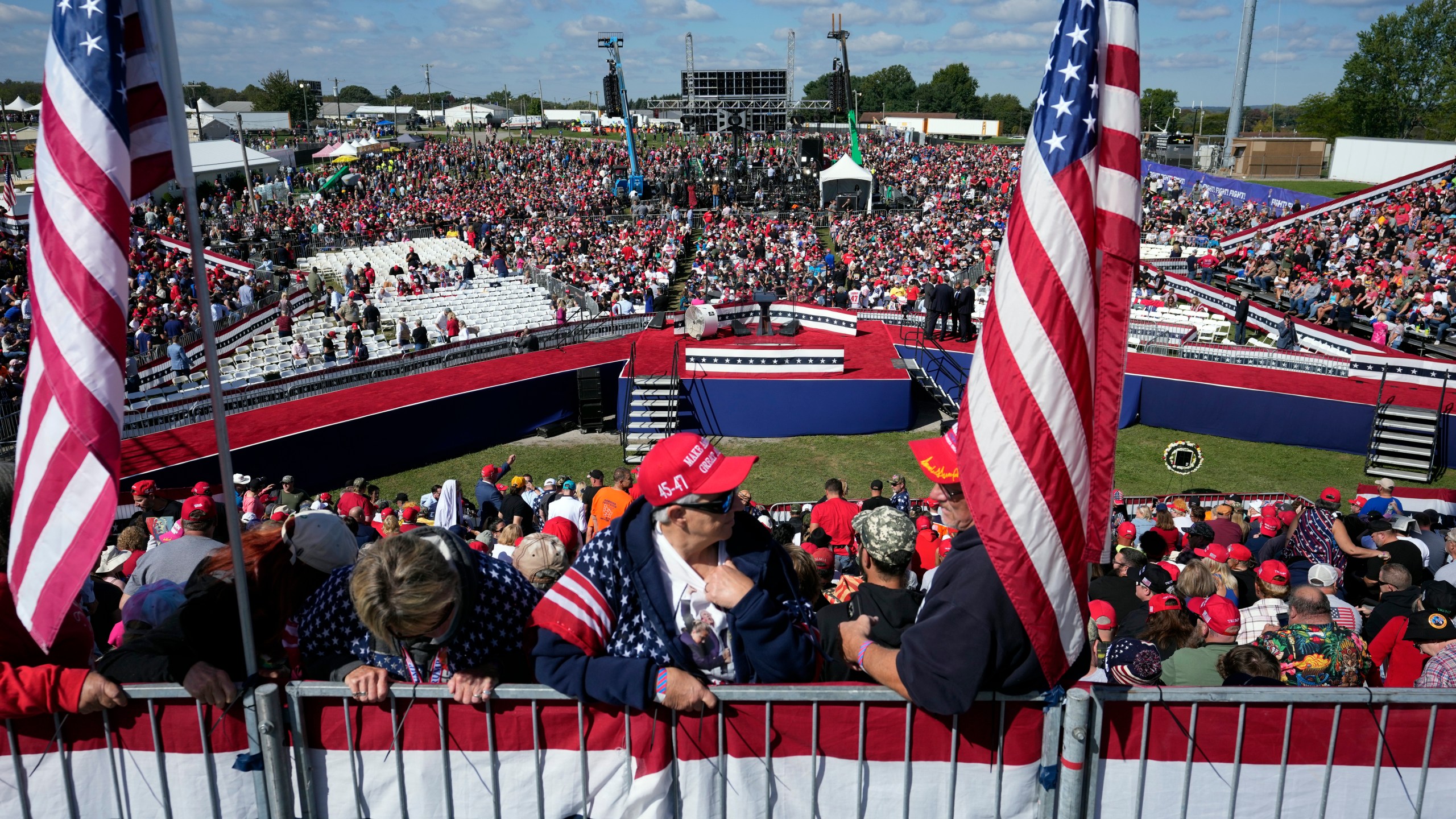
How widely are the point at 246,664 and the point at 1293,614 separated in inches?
219

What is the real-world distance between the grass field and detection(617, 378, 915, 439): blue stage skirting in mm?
246

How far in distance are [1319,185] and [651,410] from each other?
54.5 m

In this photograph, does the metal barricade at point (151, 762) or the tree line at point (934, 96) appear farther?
the tree line at point (934, 96)

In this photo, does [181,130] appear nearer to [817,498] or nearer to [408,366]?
[817,498]

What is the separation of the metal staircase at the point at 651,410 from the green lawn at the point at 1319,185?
47.1 m

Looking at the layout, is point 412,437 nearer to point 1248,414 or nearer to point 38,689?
point 38,689

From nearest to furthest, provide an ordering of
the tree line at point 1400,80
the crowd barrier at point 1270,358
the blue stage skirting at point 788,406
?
the crowd barrier at point 1270,358
the blue stage skirting at point 788,406
the tree line at point 1400,80

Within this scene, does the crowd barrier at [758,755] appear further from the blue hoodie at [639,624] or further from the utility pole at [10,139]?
the utility pole at [10,139]

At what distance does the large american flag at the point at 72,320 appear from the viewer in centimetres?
336

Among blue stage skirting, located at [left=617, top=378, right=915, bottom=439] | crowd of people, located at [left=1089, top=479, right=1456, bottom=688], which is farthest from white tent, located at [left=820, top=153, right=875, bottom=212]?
crowd of people, located at [left=1089, top=479, right=1456, bottom=688]

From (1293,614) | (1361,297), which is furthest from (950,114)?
(1293,614)

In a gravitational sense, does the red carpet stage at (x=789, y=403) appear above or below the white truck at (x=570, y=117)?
below

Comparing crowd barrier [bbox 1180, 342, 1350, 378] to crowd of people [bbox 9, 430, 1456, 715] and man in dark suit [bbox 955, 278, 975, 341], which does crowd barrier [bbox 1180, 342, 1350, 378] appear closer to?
man in dark suit [bbox 955, 278, 975, 341]

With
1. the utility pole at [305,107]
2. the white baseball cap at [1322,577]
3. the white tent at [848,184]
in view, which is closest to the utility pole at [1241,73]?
the white tent at [848,184]
